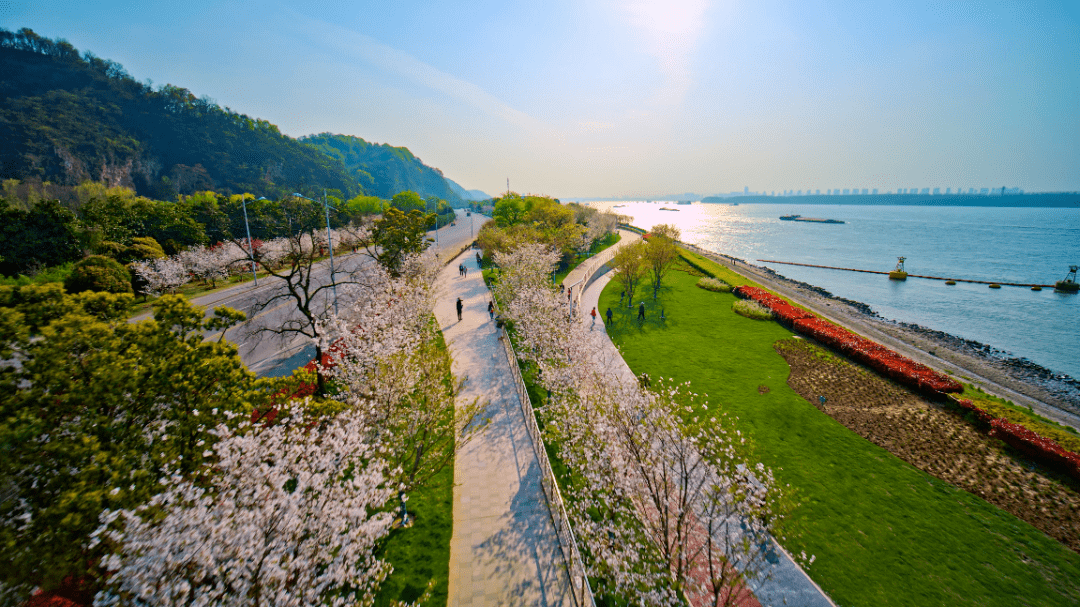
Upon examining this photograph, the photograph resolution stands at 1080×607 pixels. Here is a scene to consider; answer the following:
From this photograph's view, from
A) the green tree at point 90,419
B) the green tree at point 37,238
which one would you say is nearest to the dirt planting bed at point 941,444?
the green tree at point 90,419

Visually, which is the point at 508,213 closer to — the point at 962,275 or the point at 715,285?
the point at 715,285

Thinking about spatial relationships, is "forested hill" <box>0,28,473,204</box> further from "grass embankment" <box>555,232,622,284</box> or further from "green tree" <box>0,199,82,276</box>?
"grass embankment" <box>555,232,622,284</box>

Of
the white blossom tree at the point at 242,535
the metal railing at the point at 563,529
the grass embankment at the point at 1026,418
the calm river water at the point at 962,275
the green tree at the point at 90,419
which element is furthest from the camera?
the calm river water at the point at 962,275

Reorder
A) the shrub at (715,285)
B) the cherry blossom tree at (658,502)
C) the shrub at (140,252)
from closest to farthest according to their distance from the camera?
1. the cherry blossom tree at (658,502)
2. the shrub at (140,252)
3. the shrub at (715,285)

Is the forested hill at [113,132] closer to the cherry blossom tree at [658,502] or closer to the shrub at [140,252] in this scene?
the shrub at [140,252]

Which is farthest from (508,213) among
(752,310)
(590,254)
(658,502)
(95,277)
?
(658,502)

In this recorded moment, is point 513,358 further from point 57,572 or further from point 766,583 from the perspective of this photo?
point 57,572
